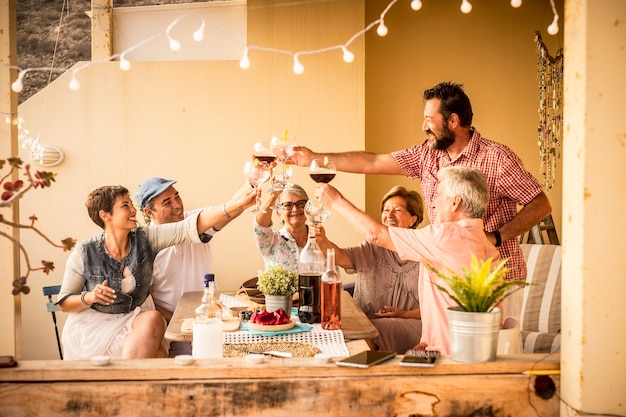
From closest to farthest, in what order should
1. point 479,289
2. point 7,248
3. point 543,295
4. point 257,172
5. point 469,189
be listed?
point 479,289, point 7,248, point 469,189, point 257,172, point 543,295

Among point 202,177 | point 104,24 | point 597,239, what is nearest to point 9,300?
point 597,239

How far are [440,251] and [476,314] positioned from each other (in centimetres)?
60

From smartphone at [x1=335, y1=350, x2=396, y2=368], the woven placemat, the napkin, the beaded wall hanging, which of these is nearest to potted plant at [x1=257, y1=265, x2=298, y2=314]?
the napkin

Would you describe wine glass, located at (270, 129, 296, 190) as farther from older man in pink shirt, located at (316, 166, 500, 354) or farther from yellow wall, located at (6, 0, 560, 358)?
yellow wall, located at (6, 0, 560, 358)

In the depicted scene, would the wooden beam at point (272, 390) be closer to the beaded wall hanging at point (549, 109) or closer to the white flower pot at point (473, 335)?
the white flower pot at point (473, 335)

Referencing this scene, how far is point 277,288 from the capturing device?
290cm

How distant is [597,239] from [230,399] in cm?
108

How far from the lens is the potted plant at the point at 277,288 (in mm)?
2902

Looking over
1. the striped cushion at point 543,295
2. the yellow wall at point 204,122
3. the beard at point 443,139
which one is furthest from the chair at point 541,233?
the beard at point 443,139

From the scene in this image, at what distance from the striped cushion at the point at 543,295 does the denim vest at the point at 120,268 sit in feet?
7.30

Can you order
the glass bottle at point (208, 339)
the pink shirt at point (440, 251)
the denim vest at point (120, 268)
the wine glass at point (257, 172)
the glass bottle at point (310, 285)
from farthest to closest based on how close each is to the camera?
the denim vest at point (120, 268) < the wine glass at point (257, 172) < the glass bottle at point (310, 285) < the pink shirt at point (440, 251) < the glass bottle at point (208, 339)

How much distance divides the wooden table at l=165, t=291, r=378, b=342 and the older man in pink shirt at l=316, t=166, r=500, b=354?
24 cm

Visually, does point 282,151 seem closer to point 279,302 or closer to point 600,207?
point 279,302

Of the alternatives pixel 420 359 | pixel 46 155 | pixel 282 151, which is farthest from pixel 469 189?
pixel 46 155
